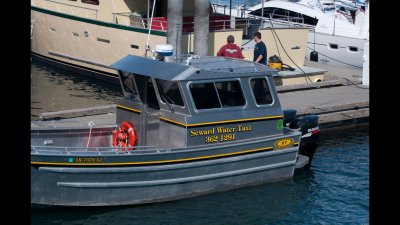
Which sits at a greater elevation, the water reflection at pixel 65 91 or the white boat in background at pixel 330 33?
the white boat in background at pixel 330 33

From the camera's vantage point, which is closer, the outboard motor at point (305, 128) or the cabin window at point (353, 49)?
the outboard motor at point (305, 128)

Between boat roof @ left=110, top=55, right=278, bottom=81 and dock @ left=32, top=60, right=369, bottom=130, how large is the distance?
8.63ft

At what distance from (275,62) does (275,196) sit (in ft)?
27.7

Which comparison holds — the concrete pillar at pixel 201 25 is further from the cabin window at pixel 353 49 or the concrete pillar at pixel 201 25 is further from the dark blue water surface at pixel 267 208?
the cabin window at pixel 353 49

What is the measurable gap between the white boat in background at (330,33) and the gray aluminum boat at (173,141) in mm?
12018

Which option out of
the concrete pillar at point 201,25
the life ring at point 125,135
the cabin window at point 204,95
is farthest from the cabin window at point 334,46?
the life ring at point 125,135

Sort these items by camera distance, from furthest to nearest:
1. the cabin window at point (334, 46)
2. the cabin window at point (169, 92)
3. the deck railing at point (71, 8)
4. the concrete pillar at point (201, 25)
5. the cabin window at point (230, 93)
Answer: the cabin window at point (334, 46) → the deck railing at point (71, 8) → the concrete pillar at point (201, 25) → the cabin window at point (230, 93) → the cabin window at point (169, 92)

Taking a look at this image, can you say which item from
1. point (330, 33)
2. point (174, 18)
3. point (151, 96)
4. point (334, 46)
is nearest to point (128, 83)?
point (151, 96)

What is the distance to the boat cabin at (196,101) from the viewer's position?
10.5 m

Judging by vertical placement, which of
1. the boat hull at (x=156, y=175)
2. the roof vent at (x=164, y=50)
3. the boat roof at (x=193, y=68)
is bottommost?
the boat hull at (x=156, y=175)

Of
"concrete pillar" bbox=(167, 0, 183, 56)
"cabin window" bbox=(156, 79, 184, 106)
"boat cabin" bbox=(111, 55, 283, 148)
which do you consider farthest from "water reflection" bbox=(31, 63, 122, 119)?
"cabin window" bbox=(156, 79, 184, 106)

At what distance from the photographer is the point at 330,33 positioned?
2722 centimetres

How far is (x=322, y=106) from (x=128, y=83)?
242 inches
